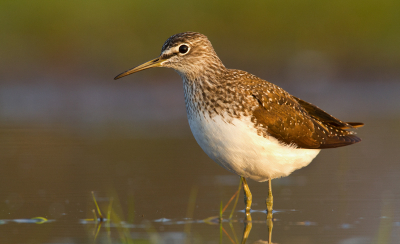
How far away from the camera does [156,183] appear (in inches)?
333

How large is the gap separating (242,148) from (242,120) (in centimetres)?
32

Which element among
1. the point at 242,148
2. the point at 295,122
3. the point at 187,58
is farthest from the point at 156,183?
the point at 295,122

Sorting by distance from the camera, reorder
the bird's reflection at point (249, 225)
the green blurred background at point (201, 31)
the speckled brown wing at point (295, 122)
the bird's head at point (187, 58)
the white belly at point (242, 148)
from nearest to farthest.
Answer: the bird's reflection at point (249, 225) < the white belly at point (242, 148) < the speckled brown wing at point (295, 122) < the bird's head at point (187, 58) < the green blurred background at point (201, 31)

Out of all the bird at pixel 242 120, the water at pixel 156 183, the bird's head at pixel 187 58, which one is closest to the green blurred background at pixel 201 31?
the water at pixel 156 183

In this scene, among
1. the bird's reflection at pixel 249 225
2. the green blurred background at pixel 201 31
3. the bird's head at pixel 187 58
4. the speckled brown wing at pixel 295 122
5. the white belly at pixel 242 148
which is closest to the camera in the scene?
the bird's reflection at pixel 249 225

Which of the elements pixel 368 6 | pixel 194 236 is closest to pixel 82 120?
pixel 194 236

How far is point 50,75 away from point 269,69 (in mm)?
6448

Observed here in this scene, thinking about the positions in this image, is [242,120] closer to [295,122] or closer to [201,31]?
[295,122]

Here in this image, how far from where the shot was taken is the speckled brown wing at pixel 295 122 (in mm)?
6855

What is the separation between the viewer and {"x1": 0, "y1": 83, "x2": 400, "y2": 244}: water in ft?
20.2

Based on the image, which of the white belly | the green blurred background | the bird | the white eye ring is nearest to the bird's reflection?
the bird

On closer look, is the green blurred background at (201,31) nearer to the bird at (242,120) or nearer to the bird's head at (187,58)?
the bird's head at (187,58)

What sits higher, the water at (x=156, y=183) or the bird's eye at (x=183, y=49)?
the bird's eye at (x=183, y=49)

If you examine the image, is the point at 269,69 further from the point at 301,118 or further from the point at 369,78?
the point at 301,118
